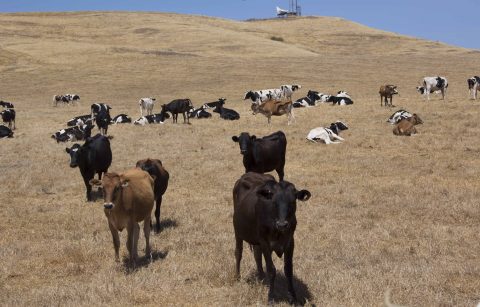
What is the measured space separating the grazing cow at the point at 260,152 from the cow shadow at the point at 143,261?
4.71 meters

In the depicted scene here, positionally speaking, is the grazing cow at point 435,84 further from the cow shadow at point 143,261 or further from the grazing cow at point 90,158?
the cow shadow at point 143,261

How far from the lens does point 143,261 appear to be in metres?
8.80

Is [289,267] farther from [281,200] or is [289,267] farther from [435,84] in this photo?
[435,84]

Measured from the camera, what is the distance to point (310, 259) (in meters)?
8.45

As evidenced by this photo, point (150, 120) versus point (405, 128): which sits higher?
point (405, 128)

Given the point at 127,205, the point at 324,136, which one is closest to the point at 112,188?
the point at 127,205

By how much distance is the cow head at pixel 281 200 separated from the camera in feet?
20.2

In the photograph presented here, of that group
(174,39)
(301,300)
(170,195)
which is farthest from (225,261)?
(174,39)

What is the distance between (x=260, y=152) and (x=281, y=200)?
24.8 ft

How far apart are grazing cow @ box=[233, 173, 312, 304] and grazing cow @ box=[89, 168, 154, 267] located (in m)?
1.93

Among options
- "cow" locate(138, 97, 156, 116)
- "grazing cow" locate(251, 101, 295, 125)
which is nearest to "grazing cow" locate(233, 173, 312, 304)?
"grazing cow" locate(251, 101, 295, 125)

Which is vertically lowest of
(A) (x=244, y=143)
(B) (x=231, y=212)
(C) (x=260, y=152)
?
(B) (x=231, y=212)

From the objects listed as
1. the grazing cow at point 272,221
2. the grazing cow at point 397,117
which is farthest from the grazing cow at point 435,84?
the grazing cow at point 272,221

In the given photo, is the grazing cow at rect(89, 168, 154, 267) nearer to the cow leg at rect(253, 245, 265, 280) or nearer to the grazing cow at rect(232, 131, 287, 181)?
the cow leg at rect(253, 245, 265, 280)
